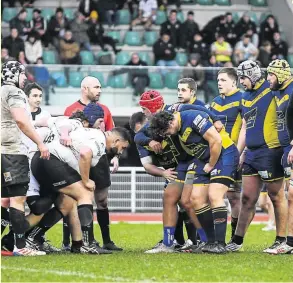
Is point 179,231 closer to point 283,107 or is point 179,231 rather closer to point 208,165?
point 208,165

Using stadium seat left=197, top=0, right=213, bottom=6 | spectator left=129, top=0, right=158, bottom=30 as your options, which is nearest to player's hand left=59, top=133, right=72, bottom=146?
spectator left=129, top=0, right=158, bottom=30

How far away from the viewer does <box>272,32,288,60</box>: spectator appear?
89.2 feet

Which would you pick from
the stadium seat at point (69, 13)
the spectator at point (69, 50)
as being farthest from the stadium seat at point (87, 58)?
the stadium seat at point (69, 13)

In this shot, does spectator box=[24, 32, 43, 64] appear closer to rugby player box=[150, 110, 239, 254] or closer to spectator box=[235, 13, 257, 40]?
spectator box=[235, 13, 257, 40]

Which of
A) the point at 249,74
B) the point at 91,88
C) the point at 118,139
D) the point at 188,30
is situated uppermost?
the point at 249,74

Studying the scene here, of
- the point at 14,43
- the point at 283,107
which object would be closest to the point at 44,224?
the point at 283,107

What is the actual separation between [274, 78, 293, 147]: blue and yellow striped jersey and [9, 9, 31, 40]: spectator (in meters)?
15.3

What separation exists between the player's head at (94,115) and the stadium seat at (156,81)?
10225 mm

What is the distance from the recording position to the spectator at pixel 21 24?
2642 cm

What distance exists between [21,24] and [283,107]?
52.4 feet

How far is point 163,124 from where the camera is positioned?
1095 cm

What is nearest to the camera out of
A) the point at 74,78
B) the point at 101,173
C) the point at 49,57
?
the point at 101,173

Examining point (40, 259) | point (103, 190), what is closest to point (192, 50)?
point (103, 190)

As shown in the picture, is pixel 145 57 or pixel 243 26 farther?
pixel 243 26
